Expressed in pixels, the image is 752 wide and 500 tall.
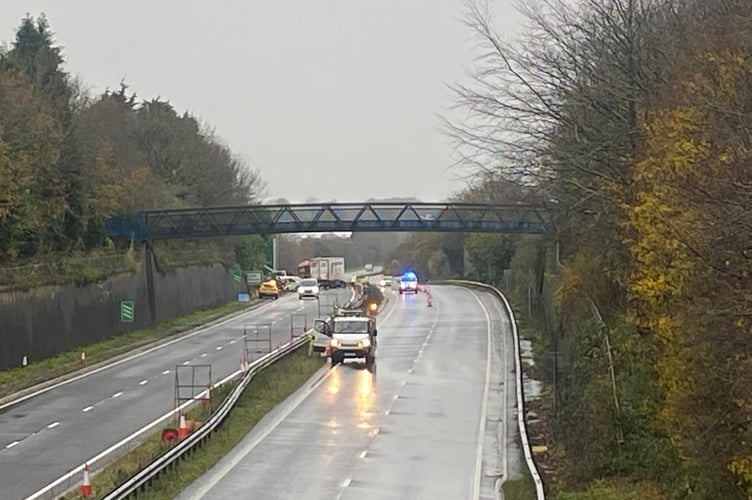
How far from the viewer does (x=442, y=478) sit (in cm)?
2353

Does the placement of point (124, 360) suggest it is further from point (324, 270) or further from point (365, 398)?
point (324, 270)

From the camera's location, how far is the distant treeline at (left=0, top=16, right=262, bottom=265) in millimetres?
51156

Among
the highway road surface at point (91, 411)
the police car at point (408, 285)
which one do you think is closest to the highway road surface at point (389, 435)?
the highway road surface at point (91, 411)

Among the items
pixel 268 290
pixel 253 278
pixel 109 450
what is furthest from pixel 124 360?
pixel 268 290

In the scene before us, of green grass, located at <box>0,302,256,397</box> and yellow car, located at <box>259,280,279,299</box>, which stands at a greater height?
yellow car, located at <box>259,280,279,299</box>

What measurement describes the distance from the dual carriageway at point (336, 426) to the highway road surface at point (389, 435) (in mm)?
40

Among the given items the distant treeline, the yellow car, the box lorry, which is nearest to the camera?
the distant treeline

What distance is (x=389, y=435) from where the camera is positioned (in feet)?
94.0

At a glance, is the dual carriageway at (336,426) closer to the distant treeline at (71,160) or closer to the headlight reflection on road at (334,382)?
the headlight reflection on road at (334,382)

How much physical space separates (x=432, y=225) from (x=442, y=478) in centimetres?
5187

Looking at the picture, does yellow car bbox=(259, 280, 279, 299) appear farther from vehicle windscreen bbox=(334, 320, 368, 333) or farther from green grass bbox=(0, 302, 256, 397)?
vehicle windscreen bbox=(334, 320, 368, 333)

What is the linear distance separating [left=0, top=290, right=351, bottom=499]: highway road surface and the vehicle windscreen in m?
4.18

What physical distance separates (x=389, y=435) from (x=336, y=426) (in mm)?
2050

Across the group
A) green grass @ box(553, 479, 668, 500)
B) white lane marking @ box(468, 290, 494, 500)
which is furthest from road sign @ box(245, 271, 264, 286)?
green grass @ box(553, 479, 668, 500)
